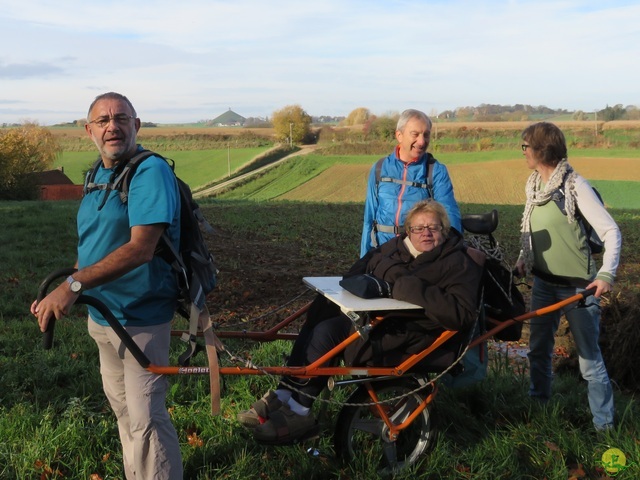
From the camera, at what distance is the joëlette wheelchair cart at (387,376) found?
12.2 ft

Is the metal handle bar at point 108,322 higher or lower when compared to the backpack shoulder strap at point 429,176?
lower

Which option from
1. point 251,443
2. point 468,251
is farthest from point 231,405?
point 468,251

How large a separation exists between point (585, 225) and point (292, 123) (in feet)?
291

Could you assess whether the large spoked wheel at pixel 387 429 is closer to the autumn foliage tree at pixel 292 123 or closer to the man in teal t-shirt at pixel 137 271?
the man in teal t-shirt at pixel 137 271

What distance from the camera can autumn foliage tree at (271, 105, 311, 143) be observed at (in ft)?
298

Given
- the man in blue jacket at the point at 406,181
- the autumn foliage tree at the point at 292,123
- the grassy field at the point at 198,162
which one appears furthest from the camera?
the autumn foliage tree at the point at 292,123

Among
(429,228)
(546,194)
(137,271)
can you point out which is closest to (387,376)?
(429,228)

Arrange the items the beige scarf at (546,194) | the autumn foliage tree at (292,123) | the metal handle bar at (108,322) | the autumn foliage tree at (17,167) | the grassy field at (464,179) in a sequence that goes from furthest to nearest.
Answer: the autumn foliage tree at (292,123), the grassy field at (464,179), the autumn foliage tree at (17,167), the beige scarf at (546,194), the metal handle bar at (108,322)

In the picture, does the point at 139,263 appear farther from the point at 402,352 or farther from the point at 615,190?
the point at 615,190

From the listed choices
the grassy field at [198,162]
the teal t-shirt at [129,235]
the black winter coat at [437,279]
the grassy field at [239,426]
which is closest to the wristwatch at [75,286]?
the teal t-shirt at [129,235]

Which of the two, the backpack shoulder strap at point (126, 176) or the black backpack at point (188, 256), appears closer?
the backpack shoulder strap at point (126, 176)

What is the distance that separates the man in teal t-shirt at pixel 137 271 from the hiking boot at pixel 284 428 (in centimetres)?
49

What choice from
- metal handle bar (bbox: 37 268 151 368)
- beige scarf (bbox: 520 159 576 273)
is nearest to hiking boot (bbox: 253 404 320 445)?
metal handle bar (bbox: 37 268 151 368)

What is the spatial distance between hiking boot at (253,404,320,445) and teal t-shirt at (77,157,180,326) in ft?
2.71
